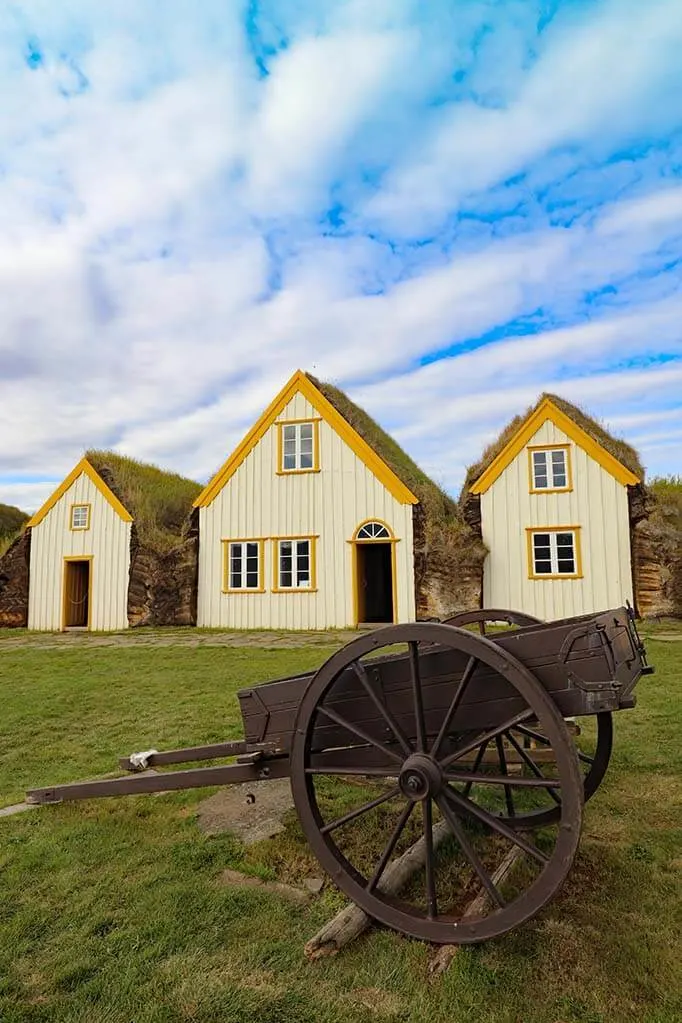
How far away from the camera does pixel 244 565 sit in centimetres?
1866

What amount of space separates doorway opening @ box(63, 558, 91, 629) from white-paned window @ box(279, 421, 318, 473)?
7184 millimetres

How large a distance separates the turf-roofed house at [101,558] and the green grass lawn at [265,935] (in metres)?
13.9

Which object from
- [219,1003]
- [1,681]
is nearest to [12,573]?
[1,681]

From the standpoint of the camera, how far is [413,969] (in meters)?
2.69

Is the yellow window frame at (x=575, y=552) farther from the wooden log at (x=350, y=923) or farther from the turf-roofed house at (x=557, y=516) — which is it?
the wooden log at (x=350, y=923)

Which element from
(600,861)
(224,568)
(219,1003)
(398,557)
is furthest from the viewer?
(224,568)

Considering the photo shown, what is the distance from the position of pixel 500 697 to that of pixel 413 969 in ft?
3.83

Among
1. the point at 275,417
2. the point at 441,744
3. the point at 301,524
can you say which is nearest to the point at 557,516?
the point at 301,524

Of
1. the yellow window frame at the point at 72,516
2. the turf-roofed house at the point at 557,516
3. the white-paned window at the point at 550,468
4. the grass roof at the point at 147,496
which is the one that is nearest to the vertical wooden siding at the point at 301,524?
the grass roof at the point at 147,496

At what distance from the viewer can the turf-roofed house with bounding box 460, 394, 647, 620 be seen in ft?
53.8

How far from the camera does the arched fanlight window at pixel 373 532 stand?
17.6 meters

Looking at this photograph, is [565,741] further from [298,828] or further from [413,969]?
[298,828]

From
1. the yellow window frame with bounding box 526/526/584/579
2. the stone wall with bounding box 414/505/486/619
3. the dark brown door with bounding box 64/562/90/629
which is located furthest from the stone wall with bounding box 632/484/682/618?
the dark brown door with bounding box 64/562/90/629

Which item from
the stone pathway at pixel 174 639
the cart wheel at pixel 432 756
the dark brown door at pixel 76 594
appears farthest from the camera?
the dark brown door at pixel 76 594
